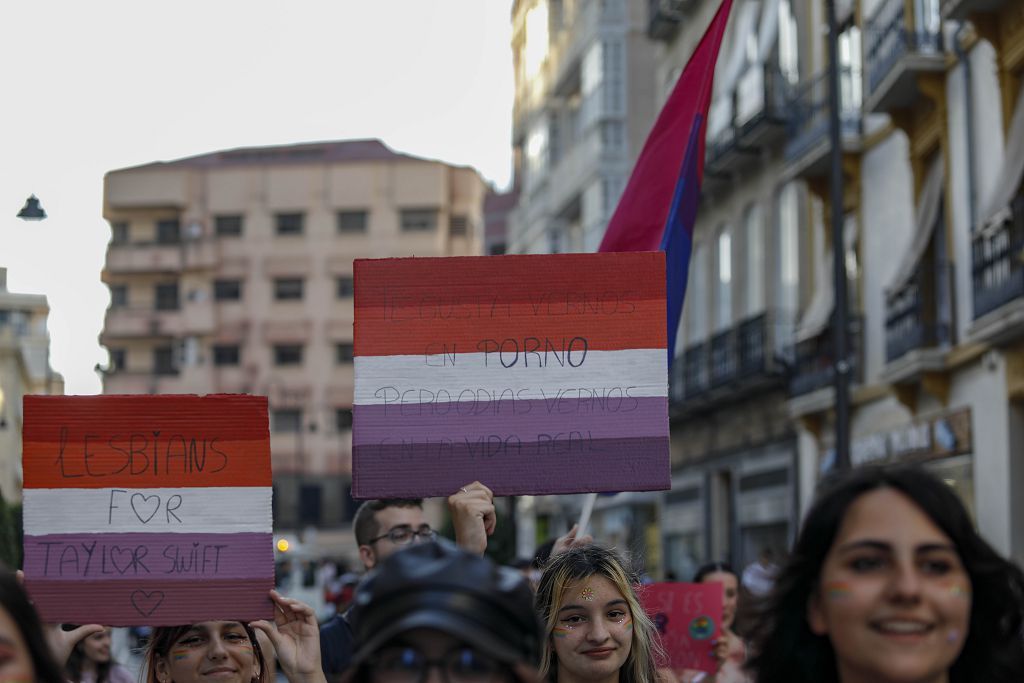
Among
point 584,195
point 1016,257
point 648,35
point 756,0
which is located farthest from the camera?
point 584,195

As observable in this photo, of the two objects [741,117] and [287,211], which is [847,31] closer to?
[741,117]

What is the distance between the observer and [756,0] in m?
29.6

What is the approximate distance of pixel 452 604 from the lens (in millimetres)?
2809

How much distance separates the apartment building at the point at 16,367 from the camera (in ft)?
198

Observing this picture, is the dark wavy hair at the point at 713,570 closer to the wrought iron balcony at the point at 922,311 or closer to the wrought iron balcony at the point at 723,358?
the wrought iron balcony at the point at 922,311

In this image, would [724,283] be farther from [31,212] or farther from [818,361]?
[31,212]

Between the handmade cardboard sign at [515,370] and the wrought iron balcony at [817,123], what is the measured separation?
1869 cm

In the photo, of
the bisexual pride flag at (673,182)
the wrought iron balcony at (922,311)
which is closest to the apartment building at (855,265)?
the wrought iron balcony at (922,311)

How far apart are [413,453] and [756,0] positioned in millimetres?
25034

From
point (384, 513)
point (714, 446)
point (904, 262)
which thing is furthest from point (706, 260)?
point (384, 513)

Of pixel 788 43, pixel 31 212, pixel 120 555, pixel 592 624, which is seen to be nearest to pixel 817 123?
pixel 788 43

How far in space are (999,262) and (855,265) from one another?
677cm

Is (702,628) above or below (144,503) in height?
below

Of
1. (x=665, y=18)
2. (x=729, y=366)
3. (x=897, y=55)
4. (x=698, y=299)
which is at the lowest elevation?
(x=729, y=366)
